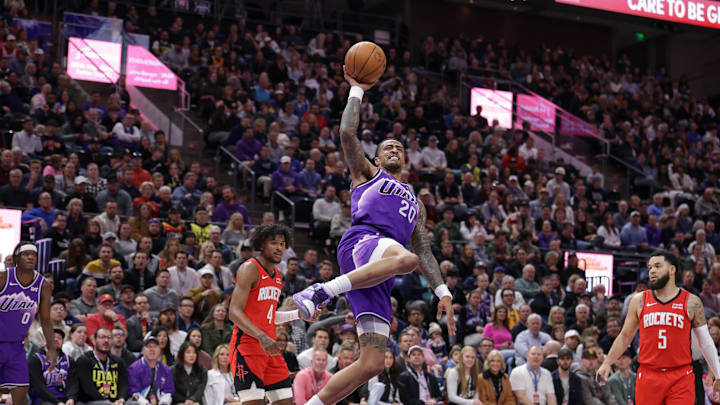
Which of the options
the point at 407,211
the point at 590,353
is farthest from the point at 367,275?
the point at 590,353

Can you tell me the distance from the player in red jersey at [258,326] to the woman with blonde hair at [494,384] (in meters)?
5.16

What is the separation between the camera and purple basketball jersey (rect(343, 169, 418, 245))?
6.33m

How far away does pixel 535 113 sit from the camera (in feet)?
78.3

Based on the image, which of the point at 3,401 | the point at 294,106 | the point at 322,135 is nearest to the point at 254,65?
the point at 294,106

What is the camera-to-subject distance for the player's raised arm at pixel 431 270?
645 cm

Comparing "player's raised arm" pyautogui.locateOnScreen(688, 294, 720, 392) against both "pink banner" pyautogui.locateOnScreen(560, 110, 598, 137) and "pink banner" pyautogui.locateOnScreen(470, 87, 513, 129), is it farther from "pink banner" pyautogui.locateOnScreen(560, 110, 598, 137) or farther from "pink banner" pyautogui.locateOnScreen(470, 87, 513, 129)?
"pink banner" pyautogui.locateOnScreen(470, 87, 513, 129)

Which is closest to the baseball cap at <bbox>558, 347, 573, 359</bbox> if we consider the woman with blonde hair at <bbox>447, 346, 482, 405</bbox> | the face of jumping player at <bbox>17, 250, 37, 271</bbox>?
the woman with blonde hair at <bbox>447, 346, 482, 405</bbox>

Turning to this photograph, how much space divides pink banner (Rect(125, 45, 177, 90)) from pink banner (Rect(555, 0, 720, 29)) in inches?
345

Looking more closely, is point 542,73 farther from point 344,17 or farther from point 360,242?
point 360,242

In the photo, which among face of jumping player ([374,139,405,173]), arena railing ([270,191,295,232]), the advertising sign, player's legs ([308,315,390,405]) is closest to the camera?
player's legs ([308,315,390,405])

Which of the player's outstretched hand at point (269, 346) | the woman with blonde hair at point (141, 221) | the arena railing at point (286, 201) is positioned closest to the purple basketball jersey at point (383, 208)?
the player's outstretched hand at point (269, 346)

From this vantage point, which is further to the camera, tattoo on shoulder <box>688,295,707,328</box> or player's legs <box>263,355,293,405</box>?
tattoo on shoulder <box>688,295,707,328</box>

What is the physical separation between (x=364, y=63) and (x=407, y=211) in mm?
1116

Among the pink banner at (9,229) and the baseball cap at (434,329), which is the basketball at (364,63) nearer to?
the baseball cap at (434,329)
